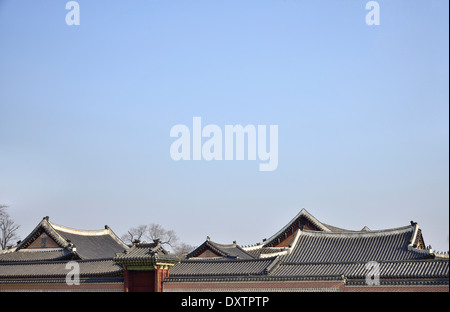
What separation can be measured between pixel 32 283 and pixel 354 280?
18.2 metres

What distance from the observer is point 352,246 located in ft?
114

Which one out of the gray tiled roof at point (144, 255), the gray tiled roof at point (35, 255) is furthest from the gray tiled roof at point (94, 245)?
the gray tiled roof at point (144, 255)

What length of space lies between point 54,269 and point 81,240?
48.1 feet

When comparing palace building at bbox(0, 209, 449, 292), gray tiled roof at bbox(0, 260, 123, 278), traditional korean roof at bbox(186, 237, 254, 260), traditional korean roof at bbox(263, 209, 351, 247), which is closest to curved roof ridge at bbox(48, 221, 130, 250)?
palace building at bbox(0, 209, 449, 292)

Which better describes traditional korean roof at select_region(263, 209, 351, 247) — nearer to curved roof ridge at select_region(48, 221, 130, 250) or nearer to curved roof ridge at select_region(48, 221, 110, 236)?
curved roof ridge at select_region(48, 221, 130, 250)

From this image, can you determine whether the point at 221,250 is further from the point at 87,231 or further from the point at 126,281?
the point at 126,281

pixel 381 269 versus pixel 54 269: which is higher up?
pixel 381 269

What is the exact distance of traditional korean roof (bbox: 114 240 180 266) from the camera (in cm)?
2556

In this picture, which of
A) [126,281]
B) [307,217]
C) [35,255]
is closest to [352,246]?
[307,217]

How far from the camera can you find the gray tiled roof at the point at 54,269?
28422 millimetres

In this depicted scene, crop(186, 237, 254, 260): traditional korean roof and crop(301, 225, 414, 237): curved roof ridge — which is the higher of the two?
crop(301, 225, 414, 237): curved roof ridge

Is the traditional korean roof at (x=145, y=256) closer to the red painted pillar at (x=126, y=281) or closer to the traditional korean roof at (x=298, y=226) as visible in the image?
the red painted pillar at (x=126, y=281)
